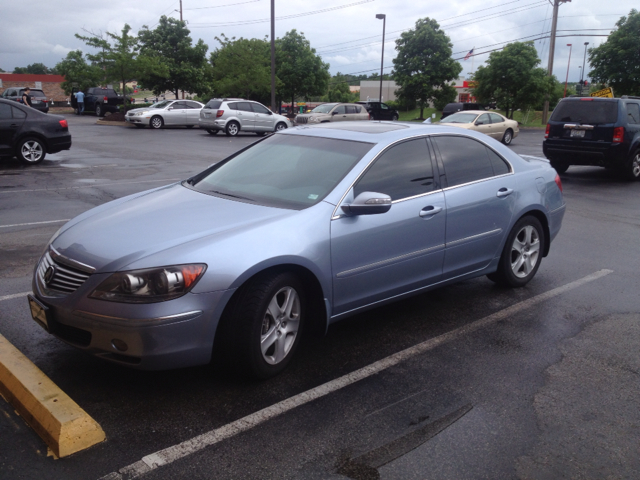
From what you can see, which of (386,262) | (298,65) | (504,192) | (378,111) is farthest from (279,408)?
(298,65)

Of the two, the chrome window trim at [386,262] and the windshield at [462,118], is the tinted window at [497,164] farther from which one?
the windshield at [462,118]

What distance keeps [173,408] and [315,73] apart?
4825 centimetres

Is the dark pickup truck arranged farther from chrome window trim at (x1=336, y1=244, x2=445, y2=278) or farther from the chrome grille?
the chrome grille

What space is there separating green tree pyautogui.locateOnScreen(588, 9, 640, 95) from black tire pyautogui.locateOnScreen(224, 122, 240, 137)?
1012 inches

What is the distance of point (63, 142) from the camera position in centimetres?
1478

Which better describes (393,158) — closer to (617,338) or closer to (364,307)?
(364,307)

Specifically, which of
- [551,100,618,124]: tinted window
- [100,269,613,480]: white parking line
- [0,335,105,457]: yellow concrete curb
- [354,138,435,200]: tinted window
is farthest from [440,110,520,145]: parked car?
[0,335,105,457]: yellow concrete curb

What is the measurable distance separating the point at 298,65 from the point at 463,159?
150 ft

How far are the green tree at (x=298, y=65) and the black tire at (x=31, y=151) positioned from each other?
35566mm

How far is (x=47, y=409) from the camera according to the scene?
315 centimetres

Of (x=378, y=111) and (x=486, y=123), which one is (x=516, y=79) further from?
(x=486, y=123)

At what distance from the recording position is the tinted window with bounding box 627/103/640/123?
534 inches

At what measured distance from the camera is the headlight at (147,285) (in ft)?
10.8

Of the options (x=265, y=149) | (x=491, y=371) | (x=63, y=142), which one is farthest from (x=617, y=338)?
(x=63, y=142)
